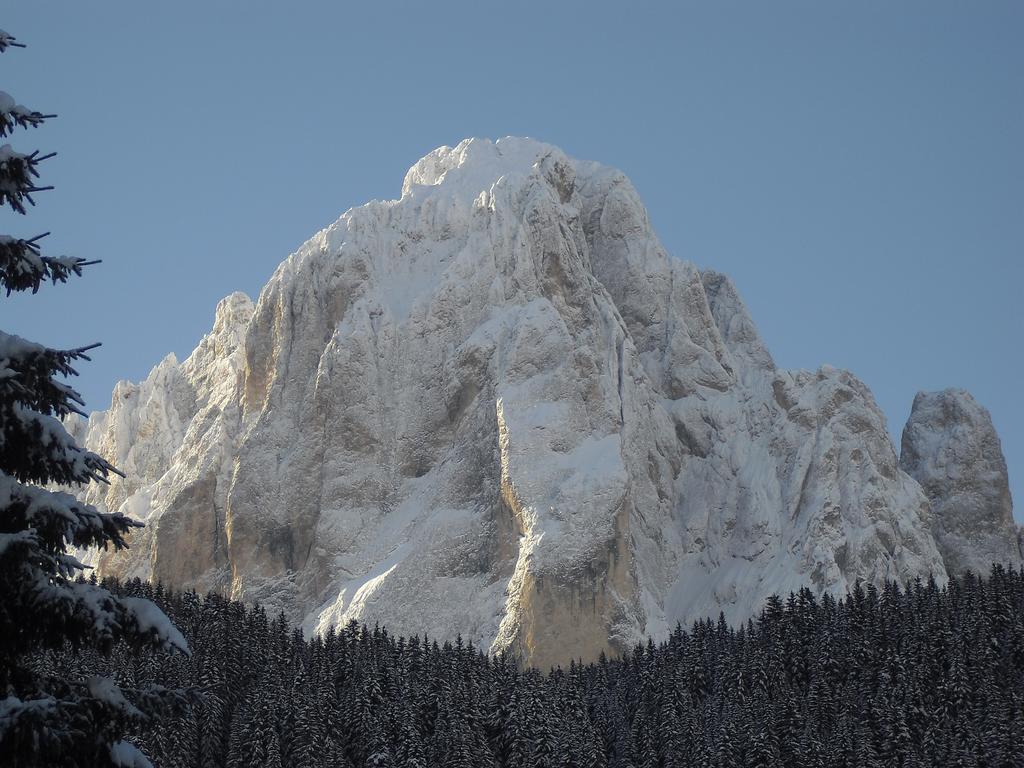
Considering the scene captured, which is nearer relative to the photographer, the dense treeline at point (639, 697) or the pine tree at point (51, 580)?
the pine tree at point (51, 580)

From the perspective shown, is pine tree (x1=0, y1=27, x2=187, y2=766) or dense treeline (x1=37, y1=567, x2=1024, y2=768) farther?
dense treeline (x1=37, y1=567, x2=1024, y2=768)

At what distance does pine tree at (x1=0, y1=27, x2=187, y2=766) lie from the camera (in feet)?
61.6

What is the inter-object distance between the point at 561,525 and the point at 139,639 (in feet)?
580

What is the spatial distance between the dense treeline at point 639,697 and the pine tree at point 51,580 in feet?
247

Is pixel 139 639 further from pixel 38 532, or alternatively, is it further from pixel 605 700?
pixel 605 700

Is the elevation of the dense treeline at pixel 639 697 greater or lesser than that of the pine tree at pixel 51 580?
greater

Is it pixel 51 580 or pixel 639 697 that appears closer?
pixel 51 580

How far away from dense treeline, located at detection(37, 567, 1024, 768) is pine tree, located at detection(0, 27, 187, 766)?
247ft

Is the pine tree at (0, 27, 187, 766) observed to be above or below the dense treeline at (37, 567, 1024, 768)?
below

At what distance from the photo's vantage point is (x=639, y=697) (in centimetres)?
13488

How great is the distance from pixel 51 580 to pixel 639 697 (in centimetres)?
11932

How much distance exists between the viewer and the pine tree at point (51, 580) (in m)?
18.8

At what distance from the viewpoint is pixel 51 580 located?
1905 cm

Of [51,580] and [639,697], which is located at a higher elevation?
[639,697]
